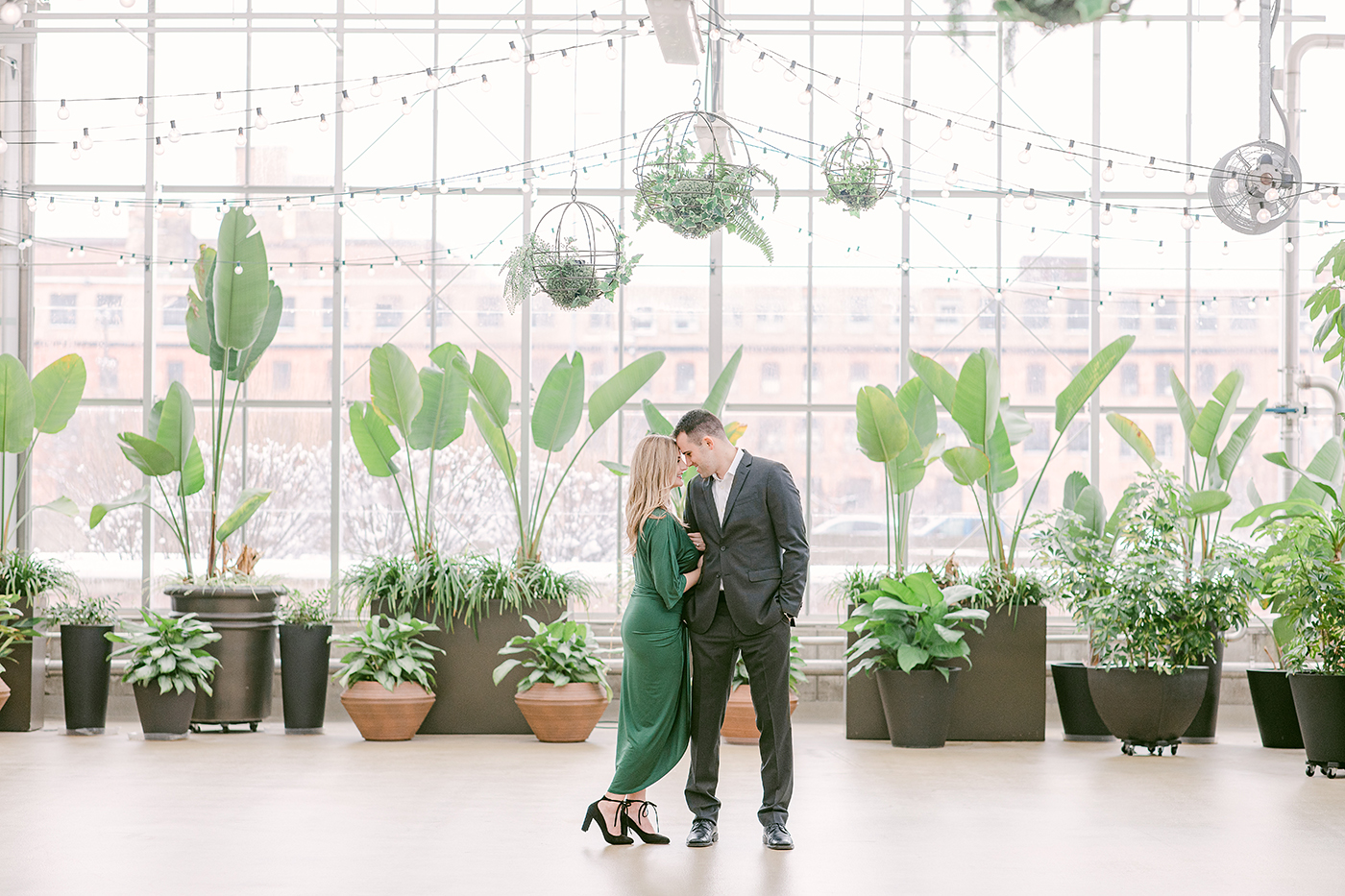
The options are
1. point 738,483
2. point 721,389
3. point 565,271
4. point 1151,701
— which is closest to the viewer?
point 738,483

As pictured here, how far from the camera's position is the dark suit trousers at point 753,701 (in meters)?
3.98

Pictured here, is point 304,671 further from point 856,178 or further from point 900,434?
point 856,178

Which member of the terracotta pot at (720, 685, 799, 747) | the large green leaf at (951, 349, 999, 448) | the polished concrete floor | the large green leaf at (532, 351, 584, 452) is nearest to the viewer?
the polished concrete floor

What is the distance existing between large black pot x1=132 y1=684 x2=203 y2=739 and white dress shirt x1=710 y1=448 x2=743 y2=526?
12.5 ft

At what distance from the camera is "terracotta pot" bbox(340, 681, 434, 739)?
6.51 m

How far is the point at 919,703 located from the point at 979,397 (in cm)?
163

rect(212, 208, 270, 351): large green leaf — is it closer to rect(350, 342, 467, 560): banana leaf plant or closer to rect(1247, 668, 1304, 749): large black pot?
rect(350, 342, 467, 560): banana leaf plant

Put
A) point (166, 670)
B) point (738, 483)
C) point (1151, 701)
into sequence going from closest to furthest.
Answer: point (738, 483) < point (1151, 701) < point (166, 670)

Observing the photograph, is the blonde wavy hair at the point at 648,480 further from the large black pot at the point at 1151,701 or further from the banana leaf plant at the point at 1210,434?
the banana leaf plant at the point at 1210,434

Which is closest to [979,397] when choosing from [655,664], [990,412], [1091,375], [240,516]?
[990,412]

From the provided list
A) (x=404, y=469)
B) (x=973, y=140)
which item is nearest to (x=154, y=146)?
(x=404, y=469)

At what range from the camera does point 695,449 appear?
13.3 feet

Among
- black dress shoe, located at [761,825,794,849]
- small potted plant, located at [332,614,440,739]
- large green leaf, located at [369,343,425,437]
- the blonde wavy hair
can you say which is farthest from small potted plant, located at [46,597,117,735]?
black dress shoe, located at [761,825,794,849]

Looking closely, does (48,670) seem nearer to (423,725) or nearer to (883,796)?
(423,725)
